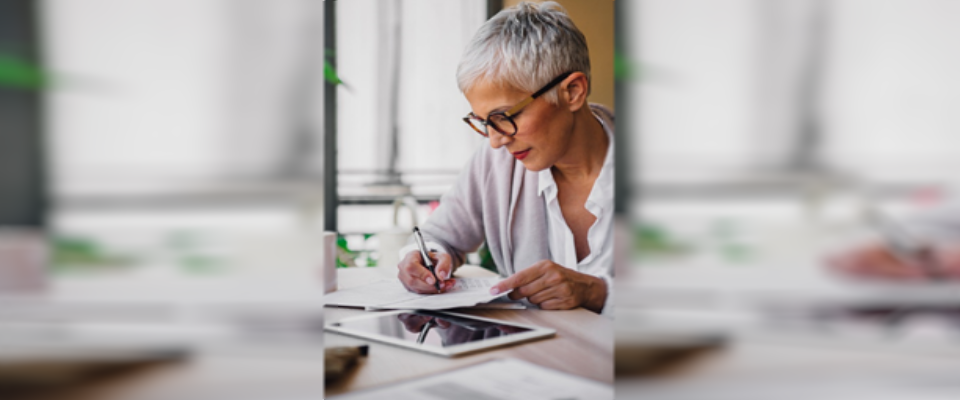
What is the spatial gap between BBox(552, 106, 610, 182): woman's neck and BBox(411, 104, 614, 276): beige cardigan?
Result: 7cm

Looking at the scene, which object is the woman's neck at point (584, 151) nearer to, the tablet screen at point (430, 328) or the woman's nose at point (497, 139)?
the woman's nose at point (497, 139)

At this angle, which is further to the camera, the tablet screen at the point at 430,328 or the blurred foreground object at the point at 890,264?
the blurred foreground object at the point at 890,264

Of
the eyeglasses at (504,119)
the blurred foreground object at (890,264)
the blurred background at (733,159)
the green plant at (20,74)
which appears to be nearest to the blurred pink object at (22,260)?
the green plant at (20,74)

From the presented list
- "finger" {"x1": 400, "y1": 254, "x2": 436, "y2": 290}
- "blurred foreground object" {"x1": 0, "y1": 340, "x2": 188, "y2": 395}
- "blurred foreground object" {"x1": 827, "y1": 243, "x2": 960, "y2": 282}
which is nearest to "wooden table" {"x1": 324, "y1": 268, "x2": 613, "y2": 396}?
"finger" {"x1": 400, "y1": 254, "x2": 436, "y2": 290}

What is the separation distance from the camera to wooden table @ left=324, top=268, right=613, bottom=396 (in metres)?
1.21

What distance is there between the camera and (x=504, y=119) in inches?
56.5

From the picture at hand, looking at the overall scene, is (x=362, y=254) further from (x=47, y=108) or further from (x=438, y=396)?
(x=47, y=108)

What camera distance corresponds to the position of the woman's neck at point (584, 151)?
57.0 inches

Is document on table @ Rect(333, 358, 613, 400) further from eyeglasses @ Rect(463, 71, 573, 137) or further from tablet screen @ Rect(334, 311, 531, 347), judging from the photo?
eyeglasses @ Rect(463, 71, 573, 137)

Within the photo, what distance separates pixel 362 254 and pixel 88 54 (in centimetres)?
70

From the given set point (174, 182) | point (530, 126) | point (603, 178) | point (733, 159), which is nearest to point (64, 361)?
point (174, 182)

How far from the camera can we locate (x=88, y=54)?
4.37 feet

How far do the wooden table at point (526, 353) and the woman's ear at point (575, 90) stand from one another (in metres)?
0.45

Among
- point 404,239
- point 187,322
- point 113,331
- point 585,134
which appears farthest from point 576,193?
point 113,331
